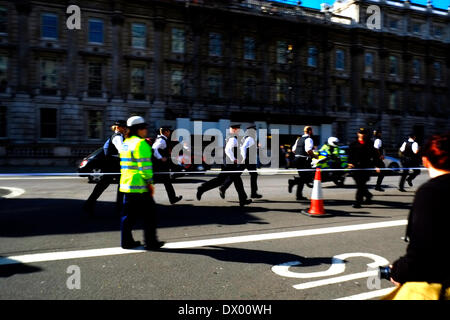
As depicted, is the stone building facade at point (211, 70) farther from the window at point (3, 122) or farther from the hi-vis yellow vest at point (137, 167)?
the hi-vis yellow vest at point (137, 167)

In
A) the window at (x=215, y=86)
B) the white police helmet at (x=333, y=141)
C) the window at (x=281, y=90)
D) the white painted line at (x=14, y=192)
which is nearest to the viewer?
the white painted line at (x=14, y=192)

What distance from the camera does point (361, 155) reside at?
26.3 feet

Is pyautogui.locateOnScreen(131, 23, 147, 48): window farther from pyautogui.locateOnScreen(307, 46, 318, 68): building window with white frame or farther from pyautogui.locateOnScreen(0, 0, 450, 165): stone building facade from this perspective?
pyautogui.locateOnScreen(307, 46, 318, 68): building window with white frame

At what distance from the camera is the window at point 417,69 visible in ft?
123

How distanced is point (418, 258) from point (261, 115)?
89.3ft

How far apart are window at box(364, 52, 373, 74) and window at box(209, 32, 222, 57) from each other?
53.9ft

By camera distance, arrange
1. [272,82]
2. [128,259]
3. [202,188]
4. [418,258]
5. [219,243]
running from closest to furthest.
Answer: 1. [418,258]
2. [128,259]
3. [219,243]
4. [202,188]
5. [272,82]

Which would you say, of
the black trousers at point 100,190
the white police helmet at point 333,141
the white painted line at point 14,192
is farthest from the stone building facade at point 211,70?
the black trousers at point 100,190

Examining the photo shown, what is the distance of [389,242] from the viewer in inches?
195

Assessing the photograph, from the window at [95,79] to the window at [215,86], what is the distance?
9023 millimetres

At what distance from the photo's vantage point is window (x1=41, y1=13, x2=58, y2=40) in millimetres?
24266

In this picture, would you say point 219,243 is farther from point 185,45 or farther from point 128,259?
point 185,45
